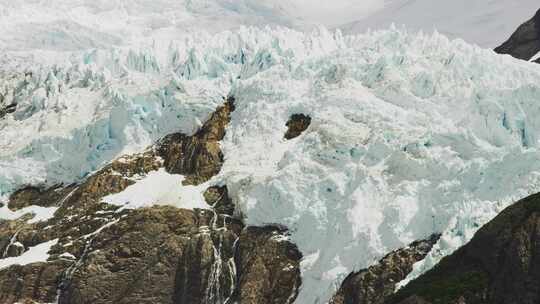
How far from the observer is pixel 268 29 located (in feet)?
594

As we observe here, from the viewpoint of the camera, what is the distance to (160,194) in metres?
140

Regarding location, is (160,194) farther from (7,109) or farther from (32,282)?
(7,109)

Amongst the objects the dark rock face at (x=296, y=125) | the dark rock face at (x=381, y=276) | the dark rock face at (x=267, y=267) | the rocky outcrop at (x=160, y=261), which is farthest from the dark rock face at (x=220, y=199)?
the dark rock face at (x=381, y=276)

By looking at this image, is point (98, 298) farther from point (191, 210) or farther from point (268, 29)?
point (268, 29)

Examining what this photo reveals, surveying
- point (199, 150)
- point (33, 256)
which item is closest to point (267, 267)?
point (199, 150)

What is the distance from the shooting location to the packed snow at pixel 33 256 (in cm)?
13600

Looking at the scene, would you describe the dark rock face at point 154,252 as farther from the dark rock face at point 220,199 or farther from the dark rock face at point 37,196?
the dark rock face at point 37,196

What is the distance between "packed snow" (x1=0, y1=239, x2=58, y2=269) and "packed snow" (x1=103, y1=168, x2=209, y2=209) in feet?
40.7

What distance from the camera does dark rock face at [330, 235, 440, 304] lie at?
4213 inches

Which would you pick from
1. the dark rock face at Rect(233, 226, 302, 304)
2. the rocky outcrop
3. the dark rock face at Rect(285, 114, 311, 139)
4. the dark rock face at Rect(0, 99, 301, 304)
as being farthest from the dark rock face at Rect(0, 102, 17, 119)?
the dark rock face at Rect(233, 226, 302, 304)

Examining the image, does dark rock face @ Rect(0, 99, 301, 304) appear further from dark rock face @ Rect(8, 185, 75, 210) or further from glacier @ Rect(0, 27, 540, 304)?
dark rock face @ Rect(8, 185, 75, 210)

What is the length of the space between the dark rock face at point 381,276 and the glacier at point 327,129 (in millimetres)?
1466

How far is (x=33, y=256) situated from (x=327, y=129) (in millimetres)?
52916

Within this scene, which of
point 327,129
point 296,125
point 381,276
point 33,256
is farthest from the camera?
point 296,125
